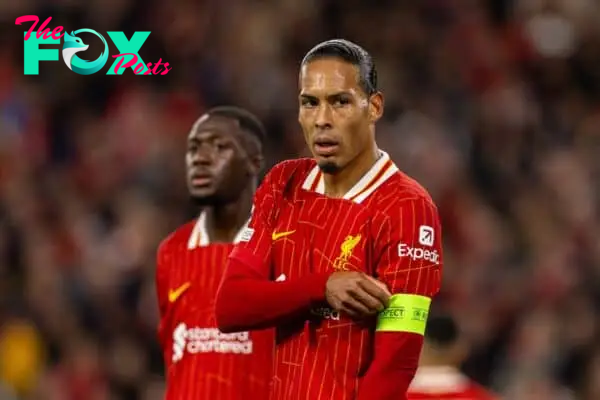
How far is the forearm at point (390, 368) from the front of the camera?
4105 millimetres

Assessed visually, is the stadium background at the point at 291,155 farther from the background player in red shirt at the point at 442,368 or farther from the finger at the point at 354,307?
the finger at the point at 354,307

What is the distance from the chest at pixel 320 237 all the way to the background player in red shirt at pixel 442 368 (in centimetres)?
192

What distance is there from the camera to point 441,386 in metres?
6.21

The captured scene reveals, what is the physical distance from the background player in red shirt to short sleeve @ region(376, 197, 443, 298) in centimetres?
197

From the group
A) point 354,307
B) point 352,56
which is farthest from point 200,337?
point 352,56

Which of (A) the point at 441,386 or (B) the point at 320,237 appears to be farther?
(A) the point at 441,386

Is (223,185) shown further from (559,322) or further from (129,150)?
(129,150)

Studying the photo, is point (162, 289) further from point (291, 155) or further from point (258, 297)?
point (291, 155)

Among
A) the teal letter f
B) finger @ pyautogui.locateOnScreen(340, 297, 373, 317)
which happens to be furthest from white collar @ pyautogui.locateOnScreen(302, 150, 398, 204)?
the teal letter f

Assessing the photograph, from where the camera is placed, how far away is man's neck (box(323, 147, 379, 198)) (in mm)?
4387

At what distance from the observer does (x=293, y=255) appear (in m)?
4.38

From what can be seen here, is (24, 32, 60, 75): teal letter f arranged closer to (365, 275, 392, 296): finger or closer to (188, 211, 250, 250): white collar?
(188, 211, 250, 250): white collar

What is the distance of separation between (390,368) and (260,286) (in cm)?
45

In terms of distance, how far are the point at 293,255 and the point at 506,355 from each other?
6.56 meters
